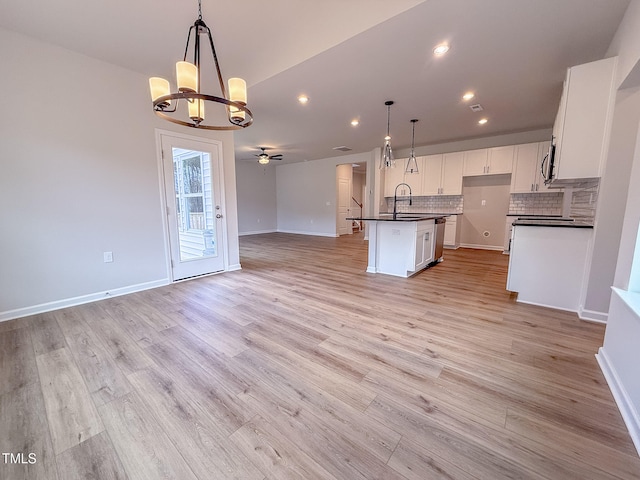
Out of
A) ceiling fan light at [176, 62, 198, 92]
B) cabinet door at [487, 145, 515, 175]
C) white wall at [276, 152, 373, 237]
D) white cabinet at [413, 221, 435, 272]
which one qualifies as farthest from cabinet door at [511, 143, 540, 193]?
ceiling fan light at [176, 62, 198, 92]

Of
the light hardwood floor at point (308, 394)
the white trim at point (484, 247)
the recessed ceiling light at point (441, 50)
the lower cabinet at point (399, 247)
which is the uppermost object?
the recessed ceiling light at point (441, 50)

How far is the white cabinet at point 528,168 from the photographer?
504 cm

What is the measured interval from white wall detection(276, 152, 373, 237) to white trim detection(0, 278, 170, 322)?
590cm

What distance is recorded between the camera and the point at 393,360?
1854mm

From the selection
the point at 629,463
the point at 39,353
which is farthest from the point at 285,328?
the point at 629,463

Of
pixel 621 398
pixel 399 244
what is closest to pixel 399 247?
pixel 399 244

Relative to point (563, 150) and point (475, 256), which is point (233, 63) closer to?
point (563, 150)

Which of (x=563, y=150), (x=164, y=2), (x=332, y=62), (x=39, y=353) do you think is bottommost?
(x=39, y=353)

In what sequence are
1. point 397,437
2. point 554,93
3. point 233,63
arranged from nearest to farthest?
point 397,437
point 233,63
point 554,93

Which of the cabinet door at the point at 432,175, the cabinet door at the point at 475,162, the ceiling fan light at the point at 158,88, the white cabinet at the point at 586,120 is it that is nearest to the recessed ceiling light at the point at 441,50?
the white cabinet at the point at 586,120

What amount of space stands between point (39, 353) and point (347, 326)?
2.46 metres

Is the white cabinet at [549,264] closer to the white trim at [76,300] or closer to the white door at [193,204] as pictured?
the white door at [193,204]

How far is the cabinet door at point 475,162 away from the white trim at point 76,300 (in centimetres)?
645

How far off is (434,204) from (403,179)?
1.08m
